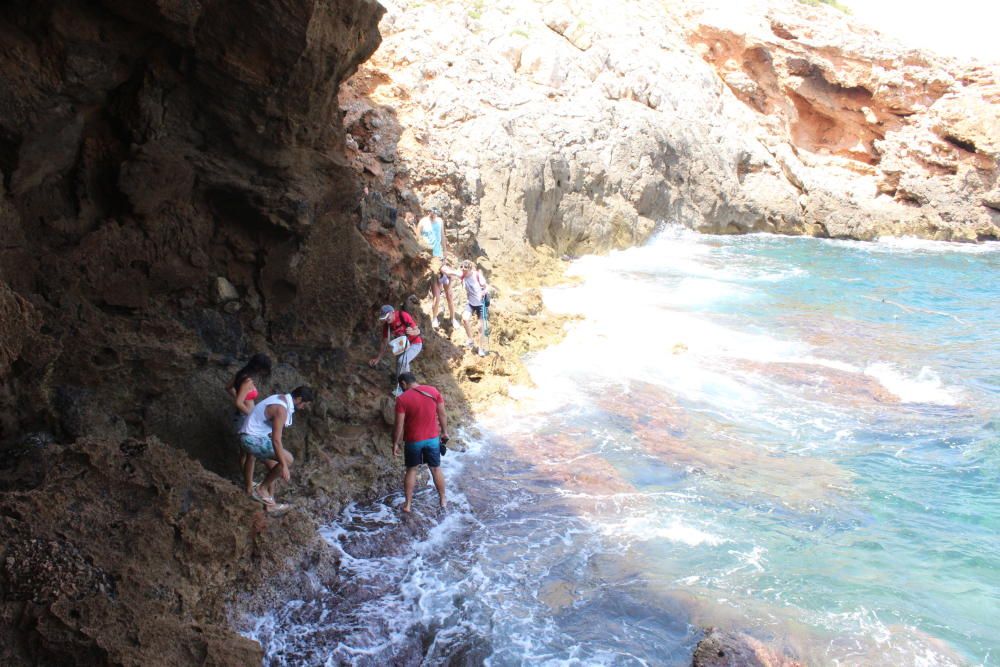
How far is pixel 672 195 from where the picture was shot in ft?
77.4

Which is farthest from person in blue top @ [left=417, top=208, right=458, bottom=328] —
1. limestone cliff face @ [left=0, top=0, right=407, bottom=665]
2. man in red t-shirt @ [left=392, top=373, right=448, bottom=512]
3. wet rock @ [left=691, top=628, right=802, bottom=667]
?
wet rock @ [left=691, top=628, right=802, bottom=667]

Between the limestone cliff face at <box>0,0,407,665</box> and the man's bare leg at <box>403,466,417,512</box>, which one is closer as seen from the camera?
the limestone cliff face at <box>0,0,407,665</box>

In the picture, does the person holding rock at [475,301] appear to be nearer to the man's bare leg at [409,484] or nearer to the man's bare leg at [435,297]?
the man's bare leg at [435,297]

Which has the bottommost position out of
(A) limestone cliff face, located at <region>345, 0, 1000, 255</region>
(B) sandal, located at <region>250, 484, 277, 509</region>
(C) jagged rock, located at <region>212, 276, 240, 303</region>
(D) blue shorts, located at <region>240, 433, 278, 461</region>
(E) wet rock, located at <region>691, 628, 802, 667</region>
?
(B) sandal, located at <region>250, 484, 277, 509</region>

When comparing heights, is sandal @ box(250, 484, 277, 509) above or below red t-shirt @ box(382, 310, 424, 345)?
below

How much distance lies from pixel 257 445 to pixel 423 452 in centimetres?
154

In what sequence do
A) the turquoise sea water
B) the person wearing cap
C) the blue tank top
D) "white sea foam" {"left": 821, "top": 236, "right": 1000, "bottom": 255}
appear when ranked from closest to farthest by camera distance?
the turquoise sea water < the person wearing cap < the blue tank top < "white sea foam" {"left": 821, "top": 236, "right": 1000, "bottom": 255}

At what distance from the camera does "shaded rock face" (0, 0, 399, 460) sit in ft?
18.1

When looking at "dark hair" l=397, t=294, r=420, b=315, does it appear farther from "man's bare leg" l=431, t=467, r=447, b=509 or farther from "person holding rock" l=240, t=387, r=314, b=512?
"person holding rock" l=240, t=387, r=314, b=512

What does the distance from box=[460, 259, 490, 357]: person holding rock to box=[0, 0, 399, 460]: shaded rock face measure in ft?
13.1

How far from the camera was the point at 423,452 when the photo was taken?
729 cm

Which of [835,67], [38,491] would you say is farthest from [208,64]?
[835,67]

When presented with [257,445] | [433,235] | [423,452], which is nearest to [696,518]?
[423,452]

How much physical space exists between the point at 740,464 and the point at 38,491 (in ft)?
22.9
